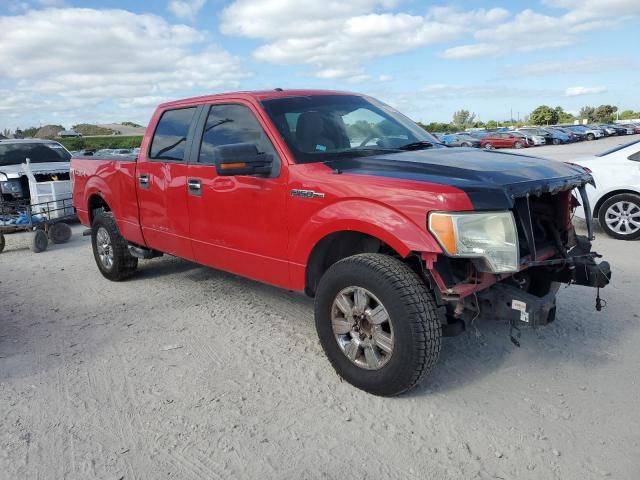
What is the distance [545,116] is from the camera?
8600 cm

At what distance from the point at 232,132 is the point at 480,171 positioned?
→ 2.11m

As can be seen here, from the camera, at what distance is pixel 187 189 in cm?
482

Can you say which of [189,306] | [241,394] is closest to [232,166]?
[241,394]

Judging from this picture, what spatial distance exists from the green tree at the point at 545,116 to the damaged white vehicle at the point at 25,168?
86473 millimetres

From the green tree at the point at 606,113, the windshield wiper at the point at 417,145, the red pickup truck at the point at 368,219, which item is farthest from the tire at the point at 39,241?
the green tree at the point at 606,113

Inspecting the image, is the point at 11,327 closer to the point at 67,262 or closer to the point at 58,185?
the point at 67,262

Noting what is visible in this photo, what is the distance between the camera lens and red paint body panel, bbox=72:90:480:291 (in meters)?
3.21

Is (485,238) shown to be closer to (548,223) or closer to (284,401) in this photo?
(548,223)

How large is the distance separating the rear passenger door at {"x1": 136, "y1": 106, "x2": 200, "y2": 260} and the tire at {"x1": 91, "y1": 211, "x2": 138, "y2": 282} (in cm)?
70

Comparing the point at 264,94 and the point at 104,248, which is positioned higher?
the point at 264,94

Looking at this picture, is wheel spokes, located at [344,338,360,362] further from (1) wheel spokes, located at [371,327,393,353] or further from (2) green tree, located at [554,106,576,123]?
(2) green tree, located at [554,106,576,123]

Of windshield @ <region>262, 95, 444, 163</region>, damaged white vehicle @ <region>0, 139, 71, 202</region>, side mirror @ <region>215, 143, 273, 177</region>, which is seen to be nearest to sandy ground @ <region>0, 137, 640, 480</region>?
side mirror @ <region>215, 143, 273, 177</region>

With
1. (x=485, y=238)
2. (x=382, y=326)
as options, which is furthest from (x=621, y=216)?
(x=382, y=326)

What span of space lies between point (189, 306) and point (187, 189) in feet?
3.99
